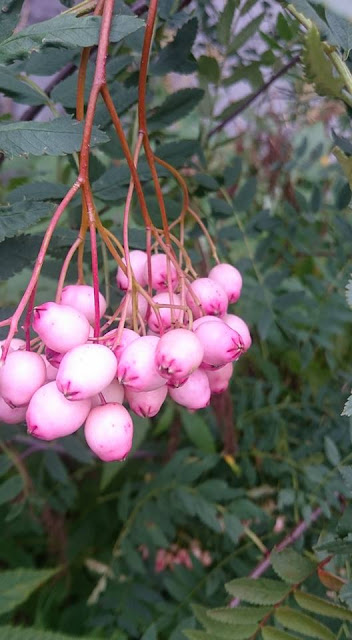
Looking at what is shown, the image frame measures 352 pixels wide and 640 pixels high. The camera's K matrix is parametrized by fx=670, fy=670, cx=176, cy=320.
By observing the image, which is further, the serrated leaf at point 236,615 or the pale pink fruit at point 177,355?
the serrated leaf at point 236,615

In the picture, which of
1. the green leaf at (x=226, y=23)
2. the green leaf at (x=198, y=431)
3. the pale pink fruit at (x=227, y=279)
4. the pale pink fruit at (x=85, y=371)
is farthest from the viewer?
the green leaf at (x=198, y=431)

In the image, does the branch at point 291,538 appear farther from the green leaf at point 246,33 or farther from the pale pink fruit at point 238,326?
the green leaf at point 246,33

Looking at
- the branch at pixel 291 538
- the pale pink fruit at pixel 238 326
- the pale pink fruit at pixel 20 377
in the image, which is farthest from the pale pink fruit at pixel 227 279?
the branch at pixel 291 538

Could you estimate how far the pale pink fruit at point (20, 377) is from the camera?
1.05 feet

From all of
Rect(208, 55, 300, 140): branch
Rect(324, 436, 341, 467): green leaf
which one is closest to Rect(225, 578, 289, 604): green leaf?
Rect(324, 436, 341, 467): green leaf

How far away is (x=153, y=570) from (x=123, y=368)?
44cm

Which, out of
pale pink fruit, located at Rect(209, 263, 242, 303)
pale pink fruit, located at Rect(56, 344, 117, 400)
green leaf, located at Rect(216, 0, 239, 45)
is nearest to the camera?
pale pink fruit, located at Rect(56, 344, 117, 400)

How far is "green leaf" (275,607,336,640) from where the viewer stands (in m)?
0.39

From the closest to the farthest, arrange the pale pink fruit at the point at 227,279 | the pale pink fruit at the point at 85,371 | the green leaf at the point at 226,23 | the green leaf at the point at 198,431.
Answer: the pale pink fruit at the point at 85,371
the pale pink fruit at the point at 227,279
the green leaf at the point at 226,23
the green leaf at the point at 198,431

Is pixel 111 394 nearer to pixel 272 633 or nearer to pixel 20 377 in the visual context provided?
pixel 20 377

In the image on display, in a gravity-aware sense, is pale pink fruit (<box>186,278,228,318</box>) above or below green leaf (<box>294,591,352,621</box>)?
above

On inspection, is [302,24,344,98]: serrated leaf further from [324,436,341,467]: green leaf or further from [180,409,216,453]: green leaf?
[180,409,216,453]: green leaf

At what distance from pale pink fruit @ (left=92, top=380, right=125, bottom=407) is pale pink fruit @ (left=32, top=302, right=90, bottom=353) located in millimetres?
30

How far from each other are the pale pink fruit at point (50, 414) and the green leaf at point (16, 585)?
0.27 meters
